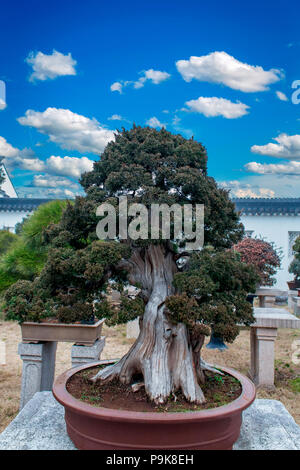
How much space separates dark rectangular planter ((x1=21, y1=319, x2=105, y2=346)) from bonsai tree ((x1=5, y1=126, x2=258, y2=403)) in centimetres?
56

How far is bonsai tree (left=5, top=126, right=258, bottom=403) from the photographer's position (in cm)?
197

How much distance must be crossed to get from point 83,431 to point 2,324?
5.55m

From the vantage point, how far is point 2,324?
22.3 feet

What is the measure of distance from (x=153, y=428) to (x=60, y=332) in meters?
1.38

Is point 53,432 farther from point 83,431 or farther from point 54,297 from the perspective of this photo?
point 54,297

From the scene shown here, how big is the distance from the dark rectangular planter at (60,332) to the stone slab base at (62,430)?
1.60 ft

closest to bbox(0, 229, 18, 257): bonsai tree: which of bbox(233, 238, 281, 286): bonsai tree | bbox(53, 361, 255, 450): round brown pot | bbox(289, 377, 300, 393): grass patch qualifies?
bbox(233, 238, 281, 286): bonsai tree

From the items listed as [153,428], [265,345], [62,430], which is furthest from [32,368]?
[265,345]

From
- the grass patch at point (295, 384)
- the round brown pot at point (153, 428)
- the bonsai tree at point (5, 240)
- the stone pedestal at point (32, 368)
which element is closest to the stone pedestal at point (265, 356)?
the grass patch at point (295, 384)

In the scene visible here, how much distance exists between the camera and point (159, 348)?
213cm

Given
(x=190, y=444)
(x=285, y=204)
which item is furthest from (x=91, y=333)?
(x=285, y=204)

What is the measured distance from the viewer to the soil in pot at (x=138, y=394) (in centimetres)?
189

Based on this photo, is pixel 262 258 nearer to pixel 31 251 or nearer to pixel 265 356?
pixel 265 356

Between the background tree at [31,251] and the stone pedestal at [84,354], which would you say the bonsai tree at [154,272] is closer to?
the stone pedestal at [84,354]
